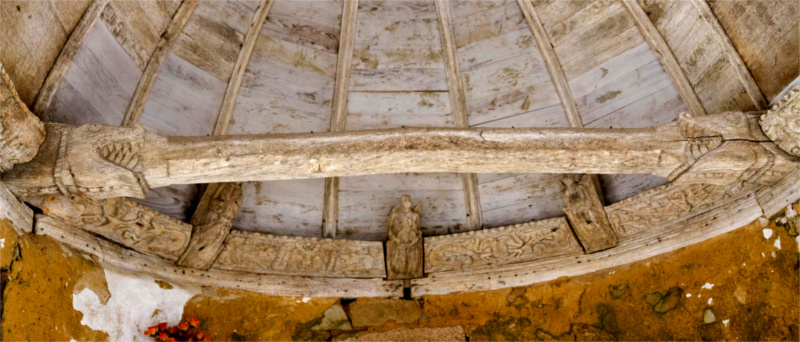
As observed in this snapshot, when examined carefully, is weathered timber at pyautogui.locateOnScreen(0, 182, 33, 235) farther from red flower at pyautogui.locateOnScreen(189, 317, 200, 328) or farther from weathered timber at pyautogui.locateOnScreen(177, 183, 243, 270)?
red flower at pyautogui.locateOnScreen(189, 317, 200, 328)

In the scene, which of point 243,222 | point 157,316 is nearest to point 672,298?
point 243,222

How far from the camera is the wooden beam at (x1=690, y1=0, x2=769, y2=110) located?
4801 mm

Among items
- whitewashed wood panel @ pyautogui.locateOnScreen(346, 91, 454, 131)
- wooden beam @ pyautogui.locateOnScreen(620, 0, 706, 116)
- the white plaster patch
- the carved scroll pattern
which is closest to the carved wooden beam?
wooden beam @ pyautogui.locateOnScreen(620, 0, 706, 116)

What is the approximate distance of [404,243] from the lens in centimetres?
561

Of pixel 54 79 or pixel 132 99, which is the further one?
pixel 132 99

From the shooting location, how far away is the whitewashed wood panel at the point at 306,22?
5836 millimetres

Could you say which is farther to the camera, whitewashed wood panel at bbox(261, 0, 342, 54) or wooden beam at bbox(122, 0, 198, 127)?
whitewashed wood panel at bbox(261, 0, 342, 54)

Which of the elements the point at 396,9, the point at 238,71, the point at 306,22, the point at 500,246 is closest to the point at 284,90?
the point at 238,71

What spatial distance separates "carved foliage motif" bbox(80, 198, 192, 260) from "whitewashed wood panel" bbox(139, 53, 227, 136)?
76 cm

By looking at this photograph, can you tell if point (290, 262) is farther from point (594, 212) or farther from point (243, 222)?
point (594, 212)

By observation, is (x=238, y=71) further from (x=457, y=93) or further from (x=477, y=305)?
(x=477, y=305)

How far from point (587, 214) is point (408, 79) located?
189 centimetres

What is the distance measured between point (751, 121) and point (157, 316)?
438cm

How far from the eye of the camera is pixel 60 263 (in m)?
4.52
